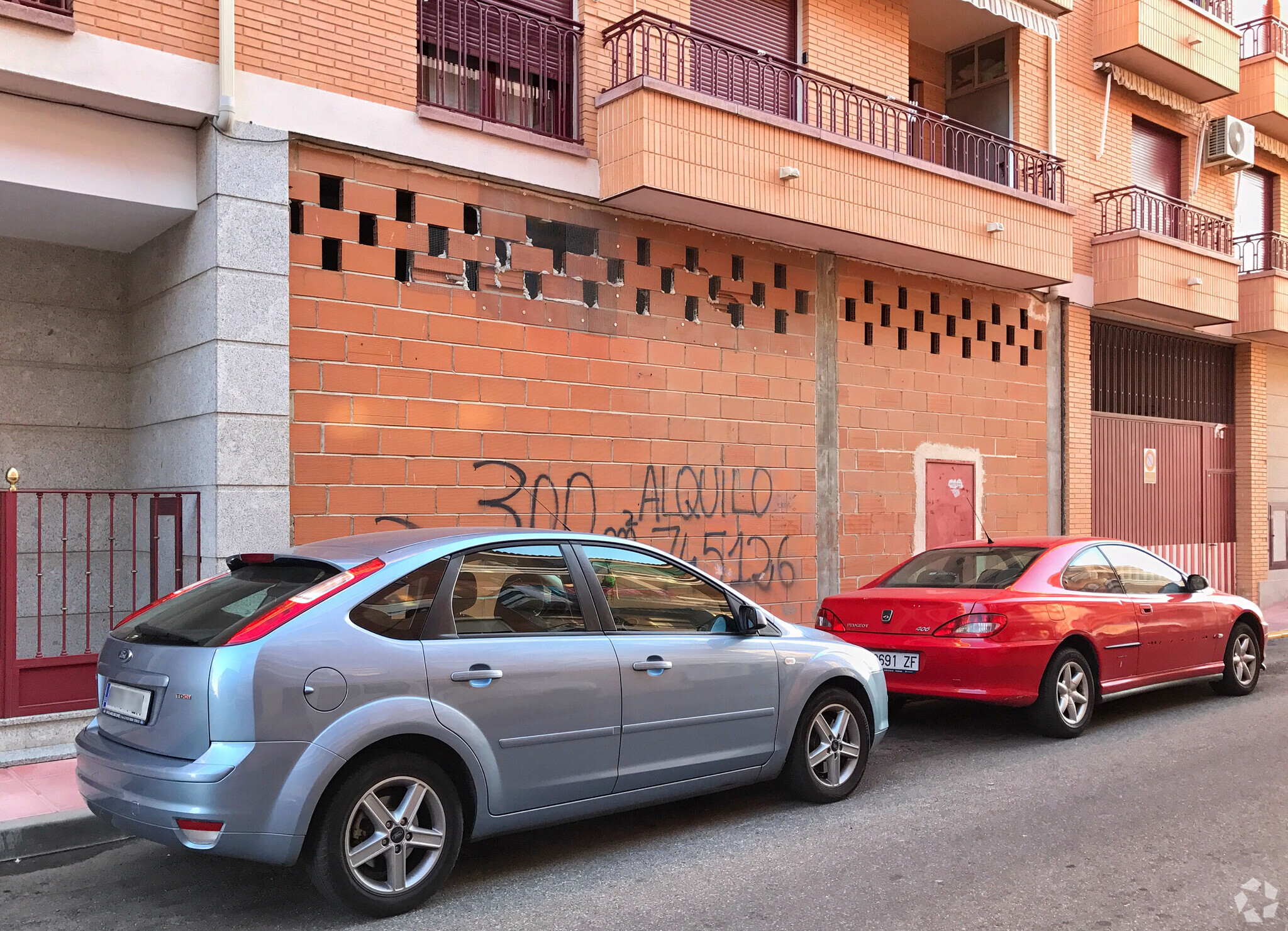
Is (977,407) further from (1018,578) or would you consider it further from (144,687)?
(144,687)

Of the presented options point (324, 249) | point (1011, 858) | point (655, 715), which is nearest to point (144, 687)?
point (655, 715)

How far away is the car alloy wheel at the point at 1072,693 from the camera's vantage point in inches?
295

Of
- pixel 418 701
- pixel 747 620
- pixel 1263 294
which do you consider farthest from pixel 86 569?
pixel 1263 294

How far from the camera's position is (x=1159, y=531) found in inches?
667

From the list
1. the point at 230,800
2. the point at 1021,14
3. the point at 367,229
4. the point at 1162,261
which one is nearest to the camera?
the point at 230,800

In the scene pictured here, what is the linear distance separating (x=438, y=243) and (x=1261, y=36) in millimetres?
15964

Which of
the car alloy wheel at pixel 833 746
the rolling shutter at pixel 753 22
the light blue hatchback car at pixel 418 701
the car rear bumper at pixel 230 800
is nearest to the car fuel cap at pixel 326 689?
the light blue hatchback car at pixel 418 701

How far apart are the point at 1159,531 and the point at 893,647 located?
1150 cm

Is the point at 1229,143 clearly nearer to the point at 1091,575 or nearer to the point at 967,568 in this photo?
the point at 1091,575

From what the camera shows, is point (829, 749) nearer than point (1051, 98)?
Yes

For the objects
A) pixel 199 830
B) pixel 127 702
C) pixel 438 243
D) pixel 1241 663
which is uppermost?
pixel 438 243

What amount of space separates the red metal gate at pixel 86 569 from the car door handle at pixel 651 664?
13.1 feet

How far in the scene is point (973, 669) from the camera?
7074 millimetres

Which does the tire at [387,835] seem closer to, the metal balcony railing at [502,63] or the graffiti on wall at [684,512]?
the graffiti on wall at [684,512]
